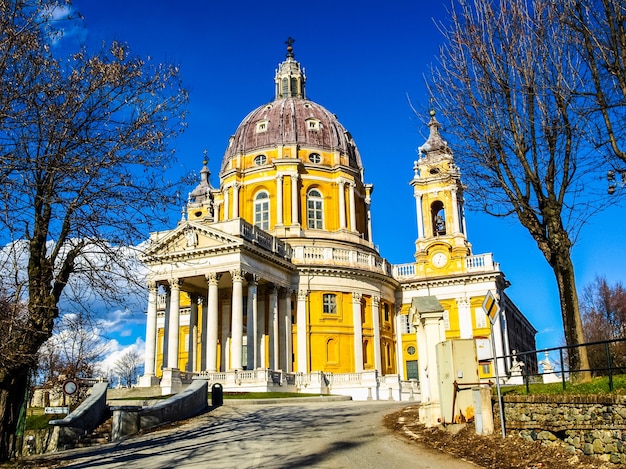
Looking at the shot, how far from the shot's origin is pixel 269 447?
15.0m

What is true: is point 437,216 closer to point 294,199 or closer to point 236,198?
point 294,199

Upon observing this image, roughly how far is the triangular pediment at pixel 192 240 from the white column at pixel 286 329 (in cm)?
754

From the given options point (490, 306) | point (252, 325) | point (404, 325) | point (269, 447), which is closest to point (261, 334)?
point (252, 325)

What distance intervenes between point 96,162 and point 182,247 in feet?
97.7

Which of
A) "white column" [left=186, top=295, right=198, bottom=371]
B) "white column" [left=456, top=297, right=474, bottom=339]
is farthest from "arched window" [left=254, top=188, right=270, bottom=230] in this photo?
"white column" [left=456, top=297, right=474, bottom=339]

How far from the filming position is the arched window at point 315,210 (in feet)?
175

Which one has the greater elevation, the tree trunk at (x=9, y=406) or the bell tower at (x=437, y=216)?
the bell tower at (x=437, y=216)

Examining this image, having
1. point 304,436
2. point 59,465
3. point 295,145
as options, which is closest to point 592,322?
point 295,145

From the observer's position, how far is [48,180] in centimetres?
1271

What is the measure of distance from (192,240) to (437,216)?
24.7m

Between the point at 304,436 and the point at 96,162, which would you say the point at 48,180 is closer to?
the point at 96,162

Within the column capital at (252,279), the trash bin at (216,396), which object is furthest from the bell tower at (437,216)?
the trash bin at (216,396)

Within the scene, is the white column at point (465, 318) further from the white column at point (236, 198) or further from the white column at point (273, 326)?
the white column at point (236, 198)

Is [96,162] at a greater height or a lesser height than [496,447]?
greater
